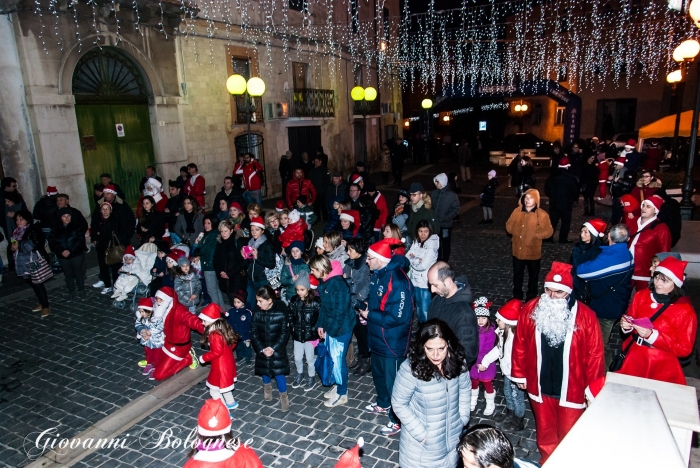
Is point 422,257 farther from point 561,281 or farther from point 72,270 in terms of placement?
point 72,270

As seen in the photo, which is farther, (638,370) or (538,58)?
(538,58)

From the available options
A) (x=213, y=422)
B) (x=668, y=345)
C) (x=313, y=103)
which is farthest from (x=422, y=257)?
(x=313, y=103)

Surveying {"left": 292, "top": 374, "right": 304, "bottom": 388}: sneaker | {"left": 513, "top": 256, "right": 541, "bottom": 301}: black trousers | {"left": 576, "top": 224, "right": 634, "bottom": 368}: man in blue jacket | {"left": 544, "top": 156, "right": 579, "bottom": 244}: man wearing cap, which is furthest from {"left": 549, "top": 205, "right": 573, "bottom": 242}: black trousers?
{"left": 292, "top": 374, "right": 304, "bottom": 388}: sneaker

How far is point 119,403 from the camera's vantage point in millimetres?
5695

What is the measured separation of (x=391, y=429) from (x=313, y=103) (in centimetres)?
1878

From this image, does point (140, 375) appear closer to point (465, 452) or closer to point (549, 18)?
point (465, 452)

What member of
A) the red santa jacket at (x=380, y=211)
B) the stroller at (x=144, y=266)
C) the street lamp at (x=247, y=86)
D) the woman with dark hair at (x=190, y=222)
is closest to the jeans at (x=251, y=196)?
the street lamp at (x=247, y=86)

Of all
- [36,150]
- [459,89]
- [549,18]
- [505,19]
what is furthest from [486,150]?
[36,150]

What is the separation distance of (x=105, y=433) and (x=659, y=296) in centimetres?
569

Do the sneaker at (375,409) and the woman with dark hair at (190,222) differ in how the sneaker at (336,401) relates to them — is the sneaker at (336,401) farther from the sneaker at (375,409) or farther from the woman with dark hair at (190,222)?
the woman with dark hair at (190,222)

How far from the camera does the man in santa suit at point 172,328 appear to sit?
6109mm

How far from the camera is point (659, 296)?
14.6ft

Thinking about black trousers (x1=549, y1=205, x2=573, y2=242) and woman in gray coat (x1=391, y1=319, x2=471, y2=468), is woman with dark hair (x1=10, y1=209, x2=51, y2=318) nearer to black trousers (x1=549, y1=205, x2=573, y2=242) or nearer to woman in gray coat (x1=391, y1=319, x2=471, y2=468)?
woman in gray coat (x1=391, y1=319, x2=471, y2=468)

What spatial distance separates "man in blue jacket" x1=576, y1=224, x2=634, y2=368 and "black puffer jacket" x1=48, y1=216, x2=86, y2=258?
8.02 meters
